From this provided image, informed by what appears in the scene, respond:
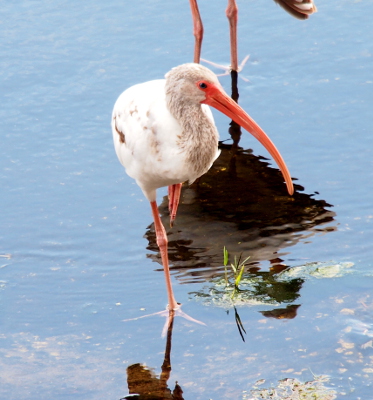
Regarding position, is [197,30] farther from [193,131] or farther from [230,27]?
[193,131]

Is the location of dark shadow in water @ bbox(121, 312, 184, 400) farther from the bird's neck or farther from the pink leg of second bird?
the pink leg of second bird

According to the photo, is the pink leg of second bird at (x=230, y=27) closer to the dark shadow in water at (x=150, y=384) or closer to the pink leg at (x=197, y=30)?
the pink leg at (x=197, y=30)

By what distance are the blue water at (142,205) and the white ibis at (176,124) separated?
0.96 m

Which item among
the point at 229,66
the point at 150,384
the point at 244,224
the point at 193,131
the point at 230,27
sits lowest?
the point at 150,384

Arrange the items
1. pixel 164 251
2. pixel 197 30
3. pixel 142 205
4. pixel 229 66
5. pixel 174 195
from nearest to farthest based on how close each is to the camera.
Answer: pixel 164 251 → pixel 174 195 → pixel 142 205 → pixel 197 30 → pixel 229 66

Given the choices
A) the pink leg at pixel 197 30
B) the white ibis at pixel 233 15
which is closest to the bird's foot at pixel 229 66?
the white ibis at pixel 233 15

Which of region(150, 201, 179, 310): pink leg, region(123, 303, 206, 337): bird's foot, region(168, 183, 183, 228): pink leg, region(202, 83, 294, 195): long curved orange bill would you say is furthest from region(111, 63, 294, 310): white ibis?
region(123, 303, 206, 337): bird's foot

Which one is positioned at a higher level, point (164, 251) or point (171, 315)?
point (164, 251)

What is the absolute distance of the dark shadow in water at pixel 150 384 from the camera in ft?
14.4

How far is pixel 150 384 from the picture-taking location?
4.48 meters

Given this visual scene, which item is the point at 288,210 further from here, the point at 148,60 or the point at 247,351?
the point at 148,60

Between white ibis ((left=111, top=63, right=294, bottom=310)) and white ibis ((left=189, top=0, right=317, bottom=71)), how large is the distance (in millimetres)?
3139

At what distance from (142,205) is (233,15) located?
2.68 m

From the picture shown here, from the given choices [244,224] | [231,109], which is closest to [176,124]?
[231,109]
